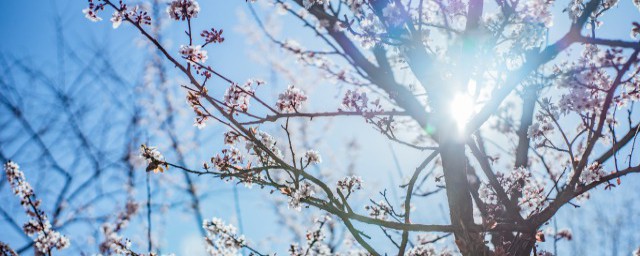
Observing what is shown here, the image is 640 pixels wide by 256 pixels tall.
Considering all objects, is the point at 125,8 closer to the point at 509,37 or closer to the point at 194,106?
the point at 194,106

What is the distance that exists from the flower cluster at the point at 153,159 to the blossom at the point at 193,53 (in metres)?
0.69

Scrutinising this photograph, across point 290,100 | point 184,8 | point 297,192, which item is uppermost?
point 184,8

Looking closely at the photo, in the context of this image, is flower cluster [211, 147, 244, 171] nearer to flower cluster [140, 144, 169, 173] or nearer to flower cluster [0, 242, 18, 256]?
flower cluster [140, 144, 169, 173]

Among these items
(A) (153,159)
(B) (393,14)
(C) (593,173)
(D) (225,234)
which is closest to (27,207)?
(D) (225,234)

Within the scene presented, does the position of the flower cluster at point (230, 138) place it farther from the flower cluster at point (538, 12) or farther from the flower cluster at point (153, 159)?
the flower cluster at point (538, 12)

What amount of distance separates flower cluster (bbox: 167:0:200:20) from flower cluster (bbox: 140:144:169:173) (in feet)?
3.24

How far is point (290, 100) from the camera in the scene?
2.94 m

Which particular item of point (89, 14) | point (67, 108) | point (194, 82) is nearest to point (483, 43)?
point (194, 82)

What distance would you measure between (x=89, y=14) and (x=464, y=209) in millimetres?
3202

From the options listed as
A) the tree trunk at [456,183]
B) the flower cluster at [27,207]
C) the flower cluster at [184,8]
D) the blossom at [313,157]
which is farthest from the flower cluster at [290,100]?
the flower cluster at [27,207]

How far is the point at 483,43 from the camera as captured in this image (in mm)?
3268

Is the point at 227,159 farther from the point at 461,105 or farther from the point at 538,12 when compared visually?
the point at 538,12

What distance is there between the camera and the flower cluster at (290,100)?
2.94 metres

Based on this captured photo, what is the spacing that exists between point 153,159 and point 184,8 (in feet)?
3.65
